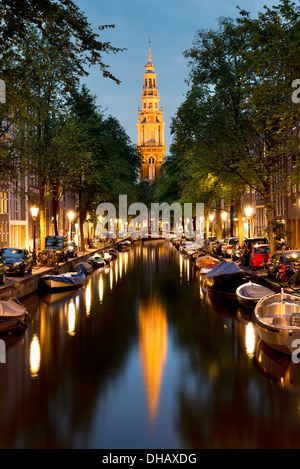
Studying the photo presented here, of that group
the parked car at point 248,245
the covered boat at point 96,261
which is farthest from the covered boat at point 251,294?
the covered boat at point 96,261

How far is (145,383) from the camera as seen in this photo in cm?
1558

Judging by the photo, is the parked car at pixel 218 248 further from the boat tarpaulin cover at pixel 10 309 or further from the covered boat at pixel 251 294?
the boat tarpaulin cover at pixel 10 309

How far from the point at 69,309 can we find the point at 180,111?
22752 millimetres

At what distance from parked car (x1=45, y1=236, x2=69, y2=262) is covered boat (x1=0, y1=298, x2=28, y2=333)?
2510 centimetres

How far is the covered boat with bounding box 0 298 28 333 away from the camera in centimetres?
2147

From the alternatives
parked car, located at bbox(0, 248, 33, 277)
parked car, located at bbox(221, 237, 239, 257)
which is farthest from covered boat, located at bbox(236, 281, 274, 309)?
parked car, located at bbox(221, 237, 239, 257)

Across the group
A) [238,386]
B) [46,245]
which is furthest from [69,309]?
[46,245]

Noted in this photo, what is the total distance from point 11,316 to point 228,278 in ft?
50.1

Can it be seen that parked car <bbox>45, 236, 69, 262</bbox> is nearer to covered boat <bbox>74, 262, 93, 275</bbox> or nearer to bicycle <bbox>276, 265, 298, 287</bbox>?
covered boat <bbox>74, 262, 93, 275</bbox>

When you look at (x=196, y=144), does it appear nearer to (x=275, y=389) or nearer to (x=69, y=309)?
(x=69, y=309)

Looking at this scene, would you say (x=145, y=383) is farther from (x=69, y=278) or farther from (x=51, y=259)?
(x=51, y=259)

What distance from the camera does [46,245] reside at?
49.4 meters

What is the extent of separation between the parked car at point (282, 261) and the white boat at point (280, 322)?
1183 centimetres

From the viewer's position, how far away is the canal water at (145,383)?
1137cm
